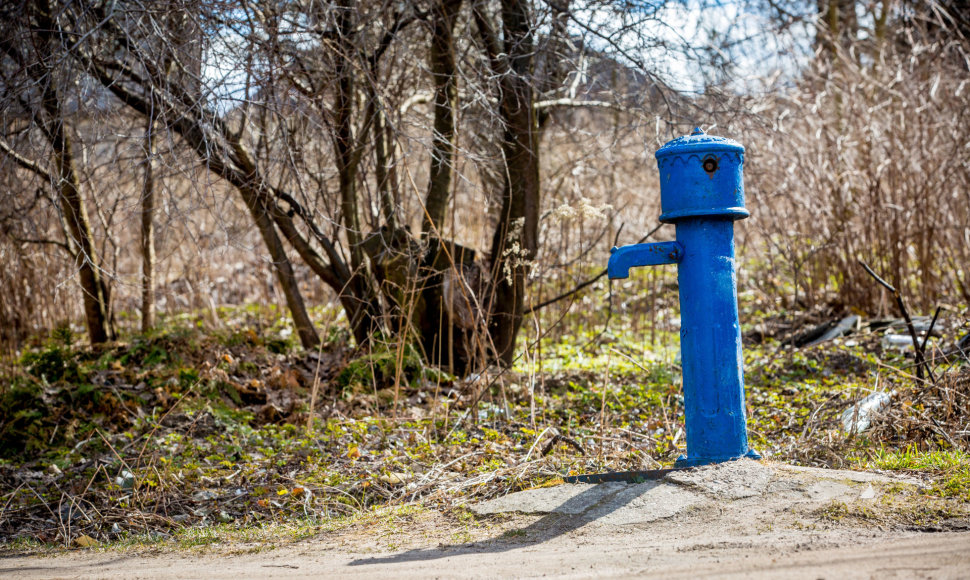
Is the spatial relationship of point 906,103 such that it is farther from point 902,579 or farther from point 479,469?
point 902,579

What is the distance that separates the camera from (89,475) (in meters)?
4.56

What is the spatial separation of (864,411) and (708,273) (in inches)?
73.8

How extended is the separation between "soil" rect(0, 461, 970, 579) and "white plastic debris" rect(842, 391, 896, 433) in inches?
44.1

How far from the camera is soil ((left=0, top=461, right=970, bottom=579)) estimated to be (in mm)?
2402

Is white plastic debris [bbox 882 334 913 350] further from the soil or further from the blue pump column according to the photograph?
the blue pump column

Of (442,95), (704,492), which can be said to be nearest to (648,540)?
(704,492)

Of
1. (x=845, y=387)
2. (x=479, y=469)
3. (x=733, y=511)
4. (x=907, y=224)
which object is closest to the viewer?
(x=733, y=511)

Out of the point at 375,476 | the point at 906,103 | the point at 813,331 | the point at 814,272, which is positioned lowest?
the point at 375,476

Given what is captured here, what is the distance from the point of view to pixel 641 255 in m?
3.25

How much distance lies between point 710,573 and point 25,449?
→ 14.6 ft

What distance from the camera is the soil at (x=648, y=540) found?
2402mm

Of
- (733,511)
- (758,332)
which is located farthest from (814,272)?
(733,511)

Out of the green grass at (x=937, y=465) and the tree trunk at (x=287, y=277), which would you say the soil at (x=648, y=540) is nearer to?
the green grass at (x=937, y=465)

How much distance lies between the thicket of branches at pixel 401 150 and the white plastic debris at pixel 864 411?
1.79 meters
